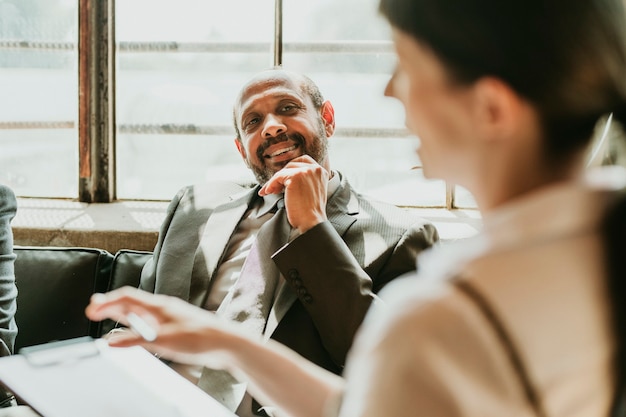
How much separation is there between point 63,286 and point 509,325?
6.64 feet

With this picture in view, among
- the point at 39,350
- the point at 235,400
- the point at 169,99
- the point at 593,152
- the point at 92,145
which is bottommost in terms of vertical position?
the point at 235,400

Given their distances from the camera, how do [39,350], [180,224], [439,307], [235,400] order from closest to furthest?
[439,307] → [39,350] → [235,400] → [180,224]

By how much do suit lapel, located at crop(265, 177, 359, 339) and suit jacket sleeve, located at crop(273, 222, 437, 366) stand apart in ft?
0.28

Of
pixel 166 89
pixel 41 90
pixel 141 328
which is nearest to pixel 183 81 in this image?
pixel 166 89

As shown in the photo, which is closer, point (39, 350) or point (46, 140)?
point (39, 350)

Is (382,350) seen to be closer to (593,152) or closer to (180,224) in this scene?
(593,152)

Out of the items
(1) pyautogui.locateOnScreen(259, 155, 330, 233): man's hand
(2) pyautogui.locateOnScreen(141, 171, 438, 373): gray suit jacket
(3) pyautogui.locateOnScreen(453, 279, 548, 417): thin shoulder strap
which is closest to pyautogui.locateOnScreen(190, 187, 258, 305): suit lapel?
(2) pyautogui.locateOnScreen(141, 171, 438, 373): gray suit jacket

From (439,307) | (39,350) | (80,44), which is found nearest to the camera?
(439,307)

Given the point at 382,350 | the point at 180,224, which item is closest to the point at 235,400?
the point at 180,224

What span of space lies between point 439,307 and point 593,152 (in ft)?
0.80

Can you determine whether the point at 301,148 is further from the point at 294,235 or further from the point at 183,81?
the point at 183,81

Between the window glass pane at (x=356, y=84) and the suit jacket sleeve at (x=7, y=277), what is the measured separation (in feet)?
4.27

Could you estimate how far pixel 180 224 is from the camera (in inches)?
82.5

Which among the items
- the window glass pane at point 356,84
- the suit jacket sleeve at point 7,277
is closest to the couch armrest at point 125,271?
the suit jacket sleeve at point 7,277
